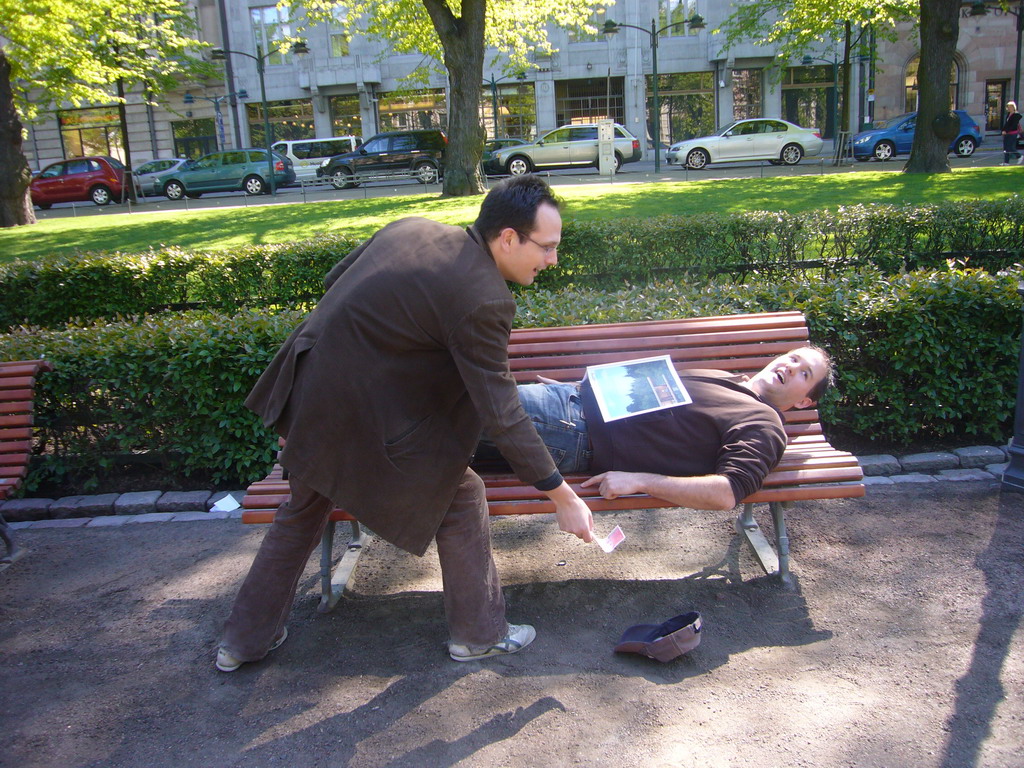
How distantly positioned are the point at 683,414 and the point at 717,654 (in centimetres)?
96

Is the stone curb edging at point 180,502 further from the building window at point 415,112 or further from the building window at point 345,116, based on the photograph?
the building window at point 345,116

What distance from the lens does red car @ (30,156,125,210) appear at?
2767 centimetres

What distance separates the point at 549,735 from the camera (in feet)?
Answer: 9.36

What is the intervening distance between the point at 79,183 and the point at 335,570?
28005 millimetres

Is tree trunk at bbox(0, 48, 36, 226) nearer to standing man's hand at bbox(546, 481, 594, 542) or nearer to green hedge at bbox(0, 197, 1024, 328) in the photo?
green hedge at bbox(0, 197, 1024, 328)

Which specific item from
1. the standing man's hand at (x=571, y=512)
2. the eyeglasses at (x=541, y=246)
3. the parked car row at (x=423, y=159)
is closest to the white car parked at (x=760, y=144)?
the parked car row at (x=423, y=159)

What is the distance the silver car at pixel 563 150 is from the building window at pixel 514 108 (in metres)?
11.9

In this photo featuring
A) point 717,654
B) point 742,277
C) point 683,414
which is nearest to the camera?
point 717,654

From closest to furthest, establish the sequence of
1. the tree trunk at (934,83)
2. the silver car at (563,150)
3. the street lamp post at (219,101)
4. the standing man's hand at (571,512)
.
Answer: the standing man's hand at (571,512) → the tree trunk at (934,83) → the silver car at (563,150) → the street lamp post at (219,101)

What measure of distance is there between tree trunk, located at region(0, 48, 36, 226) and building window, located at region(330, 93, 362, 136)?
2355 centimetres

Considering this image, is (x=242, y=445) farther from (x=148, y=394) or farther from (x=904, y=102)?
(x=904, y=102)

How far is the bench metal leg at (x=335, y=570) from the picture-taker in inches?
146

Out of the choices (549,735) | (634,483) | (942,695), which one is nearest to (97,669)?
(549,735)

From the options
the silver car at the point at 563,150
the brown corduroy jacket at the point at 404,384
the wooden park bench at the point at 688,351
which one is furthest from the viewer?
the silver car at the point at 563,150
